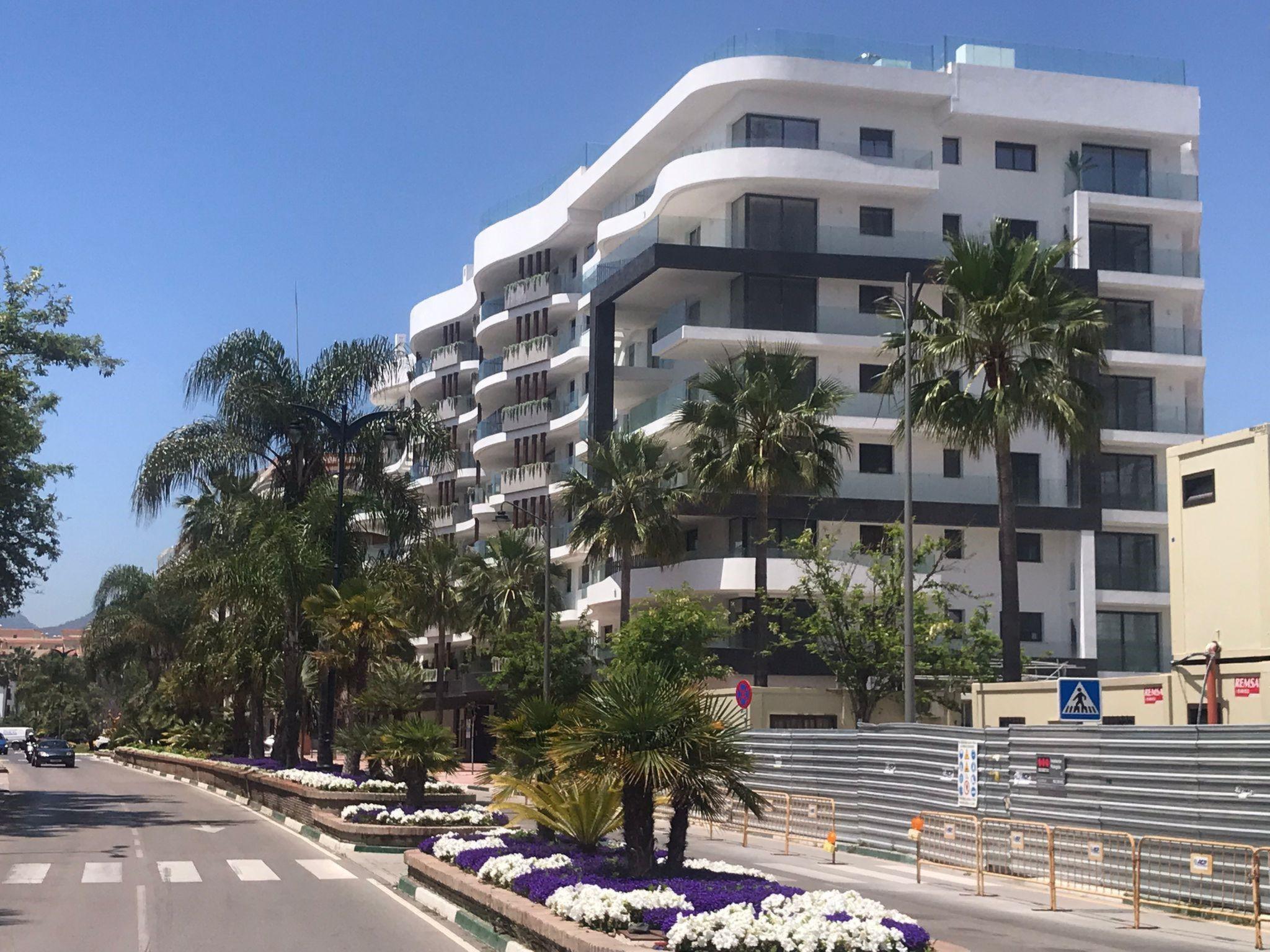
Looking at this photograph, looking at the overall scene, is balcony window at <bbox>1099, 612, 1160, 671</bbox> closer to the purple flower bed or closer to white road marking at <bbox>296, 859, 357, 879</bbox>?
white road marking at <bbox>296, 859, 357, 879</bbox>

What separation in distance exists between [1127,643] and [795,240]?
1971 centimetres

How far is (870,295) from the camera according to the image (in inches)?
2216

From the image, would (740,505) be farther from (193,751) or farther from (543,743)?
(543,743)

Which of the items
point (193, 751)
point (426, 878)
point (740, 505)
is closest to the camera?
point (426, 878)

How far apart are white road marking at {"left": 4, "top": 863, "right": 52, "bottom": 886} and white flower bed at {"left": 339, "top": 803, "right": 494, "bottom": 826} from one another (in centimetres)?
557

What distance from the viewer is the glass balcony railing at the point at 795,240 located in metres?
55.7

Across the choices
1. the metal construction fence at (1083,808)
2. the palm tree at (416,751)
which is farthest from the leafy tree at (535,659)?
the palm tree at (416,751)

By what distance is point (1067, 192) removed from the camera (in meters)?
59.2

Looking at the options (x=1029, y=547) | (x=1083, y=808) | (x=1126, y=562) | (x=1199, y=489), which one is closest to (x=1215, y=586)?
(x=1199, y=489)

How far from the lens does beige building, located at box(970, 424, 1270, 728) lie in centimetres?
2489

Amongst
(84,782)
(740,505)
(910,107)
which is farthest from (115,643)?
(910,107)

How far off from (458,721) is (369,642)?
47865mm

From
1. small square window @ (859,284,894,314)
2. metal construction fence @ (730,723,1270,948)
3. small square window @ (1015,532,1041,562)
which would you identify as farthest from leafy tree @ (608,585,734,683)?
metal construction fence @ (730,723,1270,948)

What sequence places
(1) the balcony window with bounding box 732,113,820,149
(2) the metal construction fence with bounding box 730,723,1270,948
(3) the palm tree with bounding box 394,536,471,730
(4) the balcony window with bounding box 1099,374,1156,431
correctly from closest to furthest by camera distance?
(2) the metal construction fence with bounding box 730,723,1270,948, (1) the balcony window with bounding box 732,113,820,149, (4) the balcony window with bounding box 1099,374,1156,431, (3) the palm tree with bounding box 394,536,471,730
